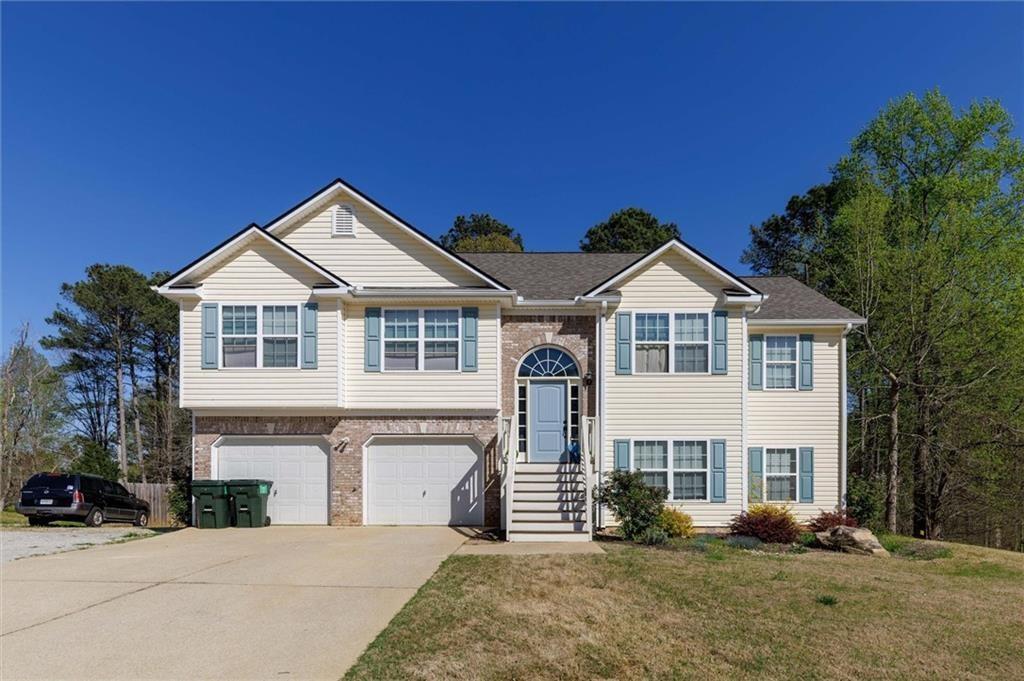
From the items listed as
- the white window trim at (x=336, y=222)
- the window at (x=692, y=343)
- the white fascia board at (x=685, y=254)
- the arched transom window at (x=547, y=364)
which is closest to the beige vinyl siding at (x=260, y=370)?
the white window trim at (x=336, y=222)

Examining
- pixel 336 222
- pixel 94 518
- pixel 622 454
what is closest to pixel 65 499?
pixel 94 518

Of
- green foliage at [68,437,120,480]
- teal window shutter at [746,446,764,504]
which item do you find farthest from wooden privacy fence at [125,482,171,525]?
teal window shutter at [746,446,764,504]

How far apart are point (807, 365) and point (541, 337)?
682cm

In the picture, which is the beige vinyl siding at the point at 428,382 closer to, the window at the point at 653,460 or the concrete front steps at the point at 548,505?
the concrete front steps at the point at 548,505

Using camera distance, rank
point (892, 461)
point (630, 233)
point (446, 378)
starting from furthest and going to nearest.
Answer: point (630, 233) → point (892, 461) → point (446, 378)

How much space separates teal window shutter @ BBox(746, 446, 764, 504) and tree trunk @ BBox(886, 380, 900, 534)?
7.07 metres

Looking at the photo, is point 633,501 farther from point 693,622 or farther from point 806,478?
point 693,622

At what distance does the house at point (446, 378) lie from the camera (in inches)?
563

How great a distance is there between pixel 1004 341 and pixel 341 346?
68.8 feet

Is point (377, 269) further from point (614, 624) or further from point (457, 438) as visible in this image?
point (614, 624)

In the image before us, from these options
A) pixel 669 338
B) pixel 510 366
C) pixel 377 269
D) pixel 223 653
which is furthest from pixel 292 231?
pixel 223 653

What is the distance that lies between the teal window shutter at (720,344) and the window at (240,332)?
35.7 feet

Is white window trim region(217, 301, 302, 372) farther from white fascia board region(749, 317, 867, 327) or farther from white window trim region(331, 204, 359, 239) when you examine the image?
white fascia board region(749, 317, 867, 327)

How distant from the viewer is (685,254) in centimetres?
1488
